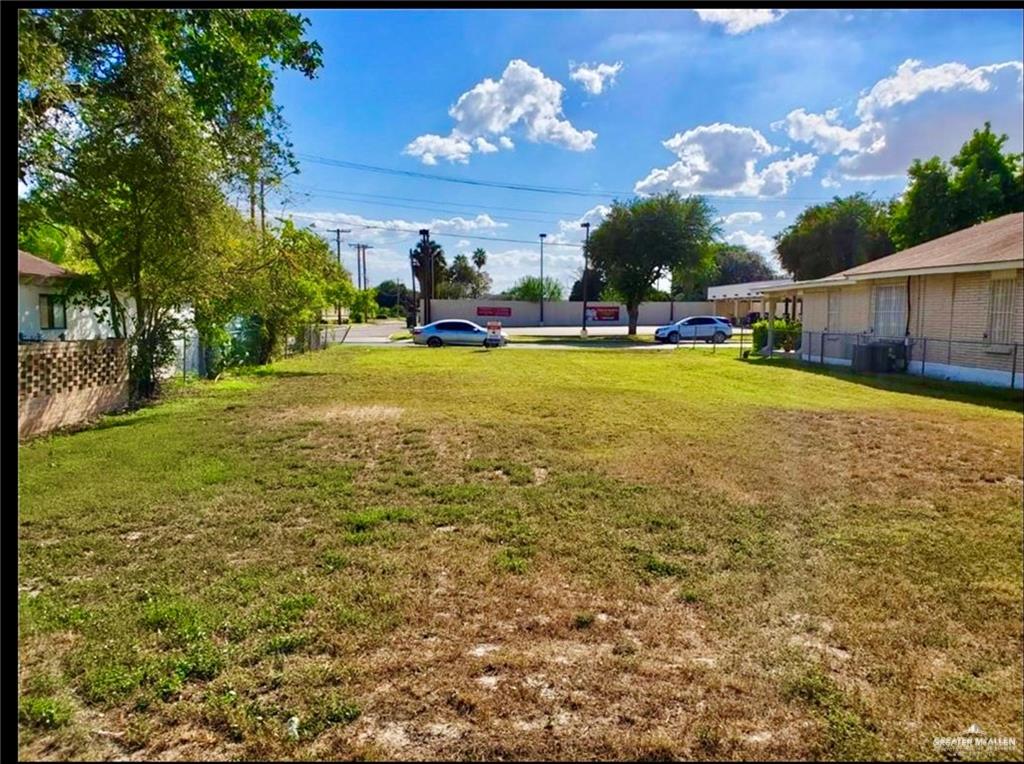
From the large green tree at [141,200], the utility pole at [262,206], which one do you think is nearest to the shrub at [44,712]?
the large green tree at [141,200]

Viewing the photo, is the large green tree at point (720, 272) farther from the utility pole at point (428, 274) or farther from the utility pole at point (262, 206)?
the utility pole at point (262, 206)

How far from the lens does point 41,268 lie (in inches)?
282

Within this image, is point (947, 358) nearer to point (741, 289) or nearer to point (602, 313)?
point (741, 289)

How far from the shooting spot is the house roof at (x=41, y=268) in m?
6.18

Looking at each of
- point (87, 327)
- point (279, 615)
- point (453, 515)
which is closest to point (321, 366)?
point (87, 327)

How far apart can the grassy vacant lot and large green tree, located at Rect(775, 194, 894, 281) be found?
1.26 m

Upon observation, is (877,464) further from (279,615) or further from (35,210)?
(35,210)

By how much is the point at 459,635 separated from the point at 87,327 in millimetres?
10056

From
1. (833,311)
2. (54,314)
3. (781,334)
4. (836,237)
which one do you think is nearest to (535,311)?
(833,311)

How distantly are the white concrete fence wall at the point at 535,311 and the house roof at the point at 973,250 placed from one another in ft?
24.0

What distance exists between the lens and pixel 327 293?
1742 centimetres

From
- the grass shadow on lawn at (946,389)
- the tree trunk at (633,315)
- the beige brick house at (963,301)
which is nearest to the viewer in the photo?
the grass shadow on lawn at (946,389)

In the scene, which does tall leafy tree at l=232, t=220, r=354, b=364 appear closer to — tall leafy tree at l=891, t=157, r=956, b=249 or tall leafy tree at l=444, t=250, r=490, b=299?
tall leafy tree at l=444, t=250, r=490, b=299

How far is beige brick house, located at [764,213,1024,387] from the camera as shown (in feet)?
10.9
